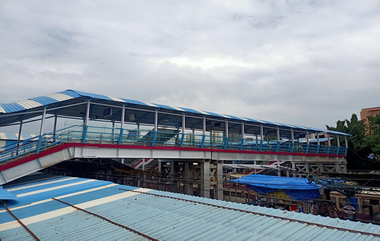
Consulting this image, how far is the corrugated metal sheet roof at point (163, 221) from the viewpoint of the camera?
175 inches

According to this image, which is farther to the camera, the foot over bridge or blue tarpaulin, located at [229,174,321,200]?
blue tarpaulin, located at [229,174,321,200]

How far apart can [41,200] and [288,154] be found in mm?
17849

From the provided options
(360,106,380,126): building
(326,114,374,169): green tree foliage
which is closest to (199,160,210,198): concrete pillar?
(326,114,374,169): green tree foliage

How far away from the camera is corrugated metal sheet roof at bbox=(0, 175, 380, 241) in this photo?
4453 mm

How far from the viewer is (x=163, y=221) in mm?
5555

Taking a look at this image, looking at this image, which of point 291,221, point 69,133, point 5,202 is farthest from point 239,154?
point 5,202

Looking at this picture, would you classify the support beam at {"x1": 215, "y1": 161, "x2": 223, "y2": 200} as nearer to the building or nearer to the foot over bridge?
the foot over bridge

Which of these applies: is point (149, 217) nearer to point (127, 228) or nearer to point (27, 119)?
point (127, 228)

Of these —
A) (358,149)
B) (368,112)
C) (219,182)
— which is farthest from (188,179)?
(368,112)

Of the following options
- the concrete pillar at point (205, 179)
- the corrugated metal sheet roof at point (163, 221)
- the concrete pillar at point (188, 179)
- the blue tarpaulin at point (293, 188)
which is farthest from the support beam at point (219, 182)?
the corrugated metal sheet roof at point (163, 221)

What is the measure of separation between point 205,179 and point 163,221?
9.39m

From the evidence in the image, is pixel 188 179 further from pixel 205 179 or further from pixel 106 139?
pixel 106 139

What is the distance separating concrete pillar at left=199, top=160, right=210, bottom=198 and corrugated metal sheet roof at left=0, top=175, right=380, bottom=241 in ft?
20.5

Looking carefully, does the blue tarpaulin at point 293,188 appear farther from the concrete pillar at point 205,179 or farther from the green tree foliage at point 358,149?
the green tree foliage at point 358,149
